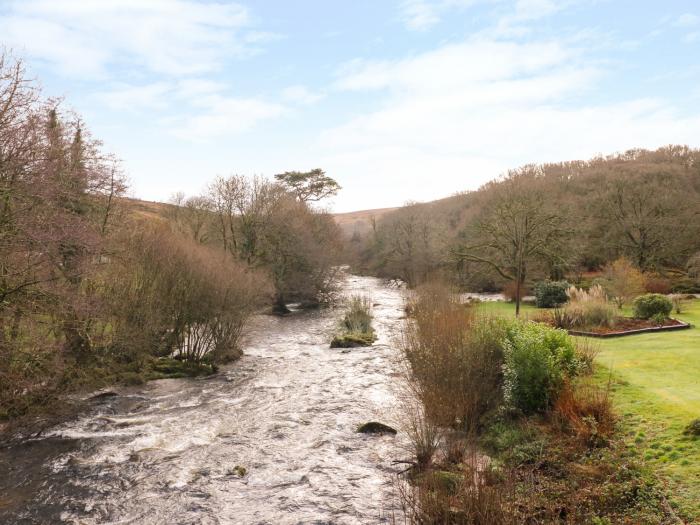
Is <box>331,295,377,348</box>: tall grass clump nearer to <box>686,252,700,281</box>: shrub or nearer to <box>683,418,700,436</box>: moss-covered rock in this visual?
<box>683,418,700,436</box>: moss-covered rock

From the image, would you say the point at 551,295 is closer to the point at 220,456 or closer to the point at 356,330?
the point at 356,330

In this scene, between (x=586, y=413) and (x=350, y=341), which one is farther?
(x=350, y=341)

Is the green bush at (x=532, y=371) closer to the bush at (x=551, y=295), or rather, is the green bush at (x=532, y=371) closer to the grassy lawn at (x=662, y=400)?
the grassy lawn at (x=662, y=400)

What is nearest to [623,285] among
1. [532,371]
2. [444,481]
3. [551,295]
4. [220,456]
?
[551,295]

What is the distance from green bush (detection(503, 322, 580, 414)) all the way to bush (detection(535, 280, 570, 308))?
1649cm

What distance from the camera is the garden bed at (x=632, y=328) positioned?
683 inches

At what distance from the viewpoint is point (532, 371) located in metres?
10.5

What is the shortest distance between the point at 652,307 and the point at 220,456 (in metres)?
16.6

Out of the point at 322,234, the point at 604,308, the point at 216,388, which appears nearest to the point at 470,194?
the point at 322,234

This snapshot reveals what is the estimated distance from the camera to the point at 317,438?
12.1m

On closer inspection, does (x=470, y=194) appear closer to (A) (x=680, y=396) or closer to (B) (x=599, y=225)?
(B) (x=599, y=225)

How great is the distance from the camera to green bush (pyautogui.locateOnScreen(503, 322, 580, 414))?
34.7 ft

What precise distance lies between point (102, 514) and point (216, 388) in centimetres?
825

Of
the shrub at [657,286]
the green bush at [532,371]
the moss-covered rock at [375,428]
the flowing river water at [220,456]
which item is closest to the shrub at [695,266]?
the shrub at [657,286]
